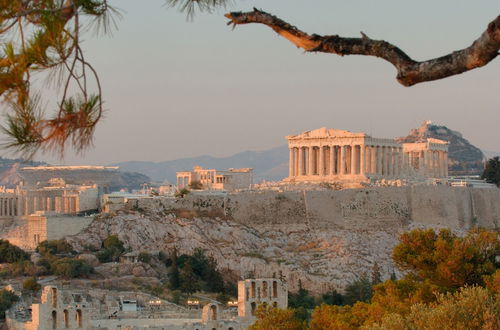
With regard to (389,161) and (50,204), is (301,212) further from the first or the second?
(50,204)

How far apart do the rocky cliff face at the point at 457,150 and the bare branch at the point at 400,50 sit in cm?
13026

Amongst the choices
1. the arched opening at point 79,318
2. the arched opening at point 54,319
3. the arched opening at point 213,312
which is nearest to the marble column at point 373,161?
the arched opening at point 213,312

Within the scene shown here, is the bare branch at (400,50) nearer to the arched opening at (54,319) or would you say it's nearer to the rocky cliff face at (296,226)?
the arched opening at (54,319)

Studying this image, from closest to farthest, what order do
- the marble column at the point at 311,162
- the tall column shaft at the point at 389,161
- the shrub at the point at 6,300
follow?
the shrub at the point at 6,300 → the marble column at the point at 311,162 → the tall column shaft at the point at 389,161

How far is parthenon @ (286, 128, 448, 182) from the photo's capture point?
8562 centimetres

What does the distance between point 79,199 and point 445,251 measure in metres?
44.0

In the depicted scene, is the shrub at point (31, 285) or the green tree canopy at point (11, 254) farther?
the green tree canopy at point (11, 254)

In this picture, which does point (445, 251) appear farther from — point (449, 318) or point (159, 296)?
point (159, 296)

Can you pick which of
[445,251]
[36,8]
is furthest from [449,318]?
[36,8]

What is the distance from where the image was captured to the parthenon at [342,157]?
281ft

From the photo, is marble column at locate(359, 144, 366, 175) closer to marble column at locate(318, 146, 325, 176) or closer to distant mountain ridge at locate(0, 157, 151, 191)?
marble column at locate(318, 146, 325, 176)

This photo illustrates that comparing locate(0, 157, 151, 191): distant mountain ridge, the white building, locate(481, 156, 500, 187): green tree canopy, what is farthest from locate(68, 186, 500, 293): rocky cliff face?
locate(0, 157, 151, 191): distant mountain ridge

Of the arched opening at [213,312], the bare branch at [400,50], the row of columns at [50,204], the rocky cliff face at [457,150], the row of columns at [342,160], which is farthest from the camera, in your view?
the rocky cliff face at [457,150]

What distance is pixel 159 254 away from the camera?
65.2 meters
